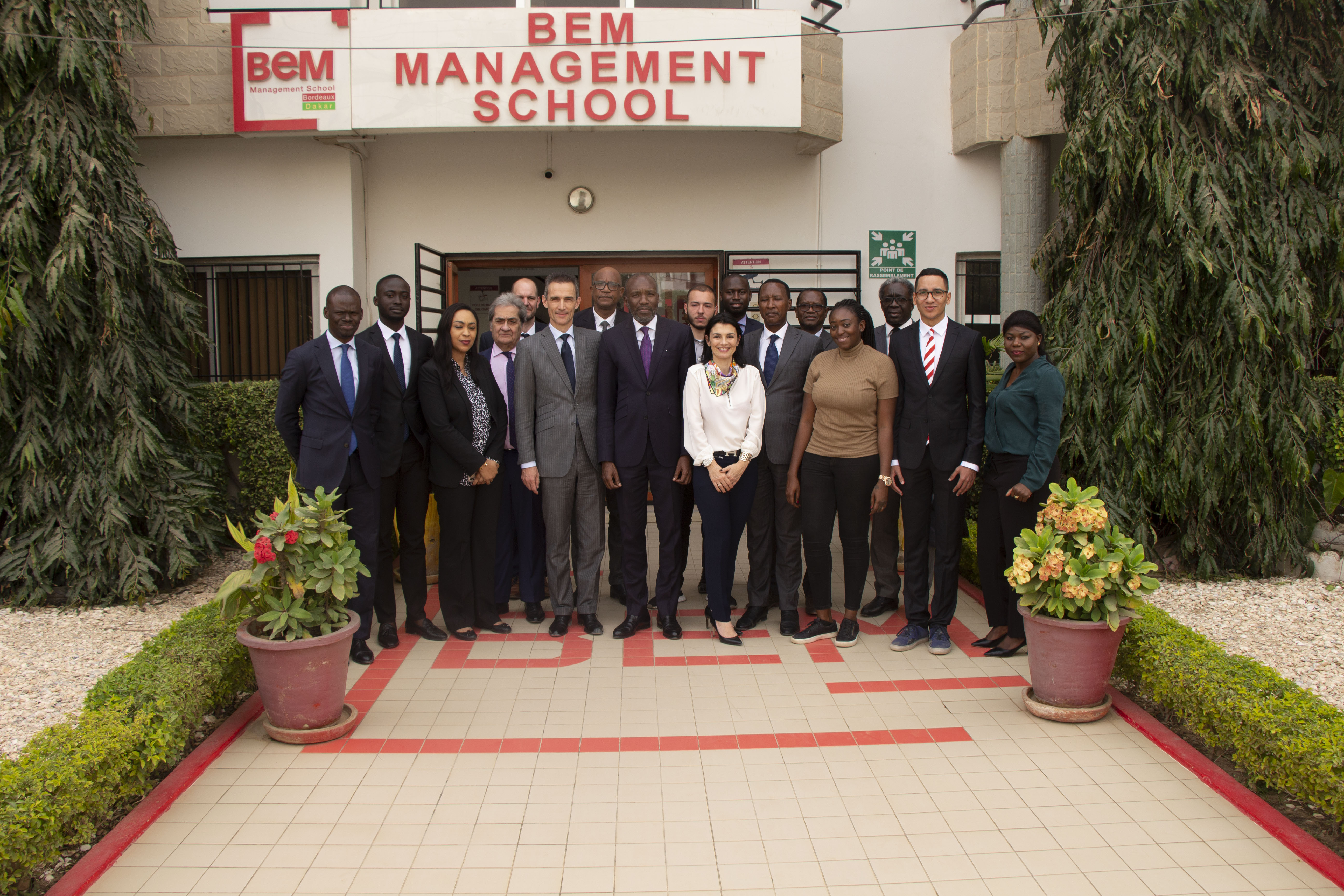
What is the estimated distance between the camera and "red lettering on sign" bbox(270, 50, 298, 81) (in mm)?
7500

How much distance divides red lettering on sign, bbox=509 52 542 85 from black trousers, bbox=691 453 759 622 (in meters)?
4.04

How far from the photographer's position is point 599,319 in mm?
5898

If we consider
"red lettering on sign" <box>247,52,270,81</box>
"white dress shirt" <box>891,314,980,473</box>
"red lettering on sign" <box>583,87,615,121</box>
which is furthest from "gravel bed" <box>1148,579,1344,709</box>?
"red lettering on sign" <box>247,52,270,81</box>

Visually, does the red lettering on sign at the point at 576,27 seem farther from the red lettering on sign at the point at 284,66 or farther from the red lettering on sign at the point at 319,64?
the red lettering on sign at the point at 284,66

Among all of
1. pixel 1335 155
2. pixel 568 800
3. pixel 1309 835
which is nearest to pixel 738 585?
pixel 568 800

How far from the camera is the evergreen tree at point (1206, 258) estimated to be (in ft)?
19.0

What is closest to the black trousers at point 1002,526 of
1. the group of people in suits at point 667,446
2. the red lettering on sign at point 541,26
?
the group of people in suits at point 667,446

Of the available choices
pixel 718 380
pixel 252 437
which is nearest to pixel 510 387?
pixel 718 380

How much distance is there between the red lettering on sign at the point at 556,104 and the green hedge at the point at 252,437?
10.3 ft

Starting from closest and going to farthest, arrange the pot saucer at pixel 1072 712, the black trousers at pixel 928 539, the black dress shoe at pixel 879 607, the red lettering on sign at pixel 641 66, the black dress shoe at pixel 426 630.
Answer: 1. the pot saucer at pixel 1072 712
2. the black trousers at pixel 928 539
3. the black dress shoe at pixel 426 630
4. the black dress shoe at pixel 879 607
5. the red lettering on sign at pixel 641 66

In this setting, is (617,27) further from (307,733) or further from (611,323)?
(307,733)

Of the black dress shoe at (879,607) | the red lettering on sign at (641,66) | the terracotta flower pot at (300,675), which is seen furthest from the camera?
the red lettering on sign at (641,66)

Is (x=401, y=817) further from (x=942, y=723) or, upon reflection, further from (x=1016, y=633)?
(x=1016, y=633)

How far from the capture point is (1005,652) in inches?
202
